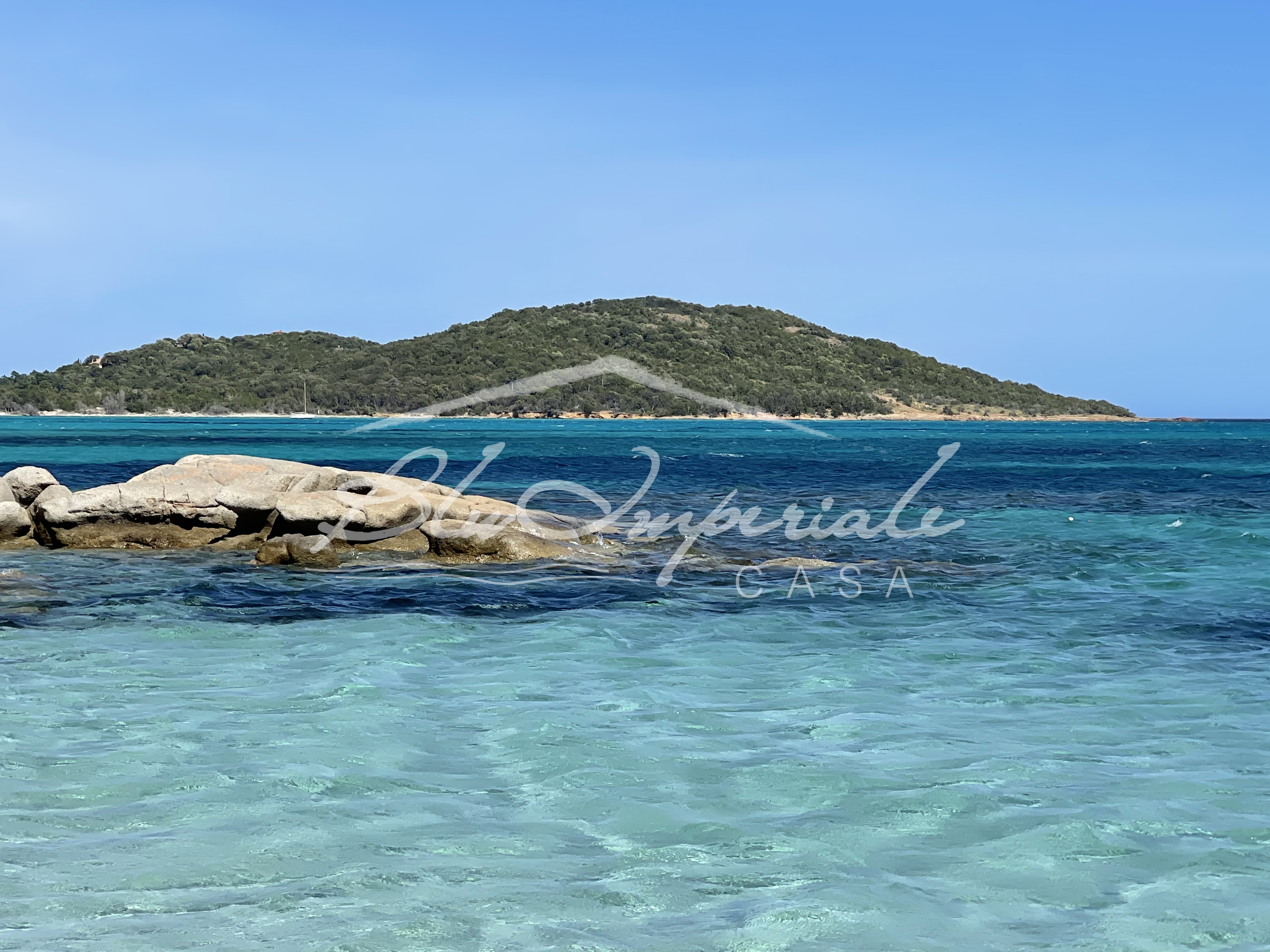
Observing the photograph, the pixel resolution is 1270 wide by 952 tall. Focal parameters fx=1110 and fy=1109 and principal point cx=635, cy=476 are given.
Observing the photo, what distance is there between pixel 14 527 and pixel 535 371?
472 ft

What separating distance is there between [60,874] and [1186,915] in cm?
544

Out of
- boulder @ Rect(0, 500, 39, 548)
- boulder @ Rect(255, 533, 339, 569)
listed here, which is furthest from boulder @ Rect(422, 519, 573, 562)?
boulder @ Rect(0, 500, 39, 548)

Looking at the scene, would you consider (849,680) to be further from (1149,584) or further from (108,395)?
(108,395)

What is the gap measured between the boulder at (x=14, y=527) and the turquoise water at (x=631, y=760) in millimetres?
2276

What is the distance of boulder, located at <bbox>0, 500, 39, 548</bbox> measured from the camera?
763 inches

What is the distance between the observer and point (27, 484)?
2053 centimetres

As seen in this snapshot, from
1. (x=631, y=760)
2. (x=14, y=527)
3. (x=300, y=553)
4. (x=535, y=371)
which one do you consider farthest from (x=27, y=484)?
(x=535, y=371)

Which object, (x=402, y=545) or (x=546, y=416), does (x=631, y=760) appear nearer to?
(x=402, y=545)

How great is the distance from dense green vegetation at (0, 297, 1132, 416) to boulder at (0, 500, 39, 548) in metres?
137

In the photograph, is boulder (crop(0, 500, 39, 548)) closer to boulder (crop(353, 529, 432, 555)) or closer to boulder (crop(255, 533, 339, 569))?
boulder (crop(255, 533, 339, 569))

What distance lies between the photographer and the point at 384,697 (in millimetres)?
9242

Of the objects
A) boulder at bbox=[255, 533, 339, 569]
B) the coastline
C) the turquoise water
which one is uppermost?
the coastline

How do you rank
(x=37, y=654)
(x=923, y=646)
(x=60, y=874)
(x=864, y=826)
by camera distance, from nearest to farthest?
(x=60, y=874) → (x=864, y=826) → (x=37, y=654) → (x=923, y=646)

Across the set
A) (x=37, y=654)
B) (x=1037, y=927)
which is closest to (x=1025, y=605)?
(x=1037, y=927)
